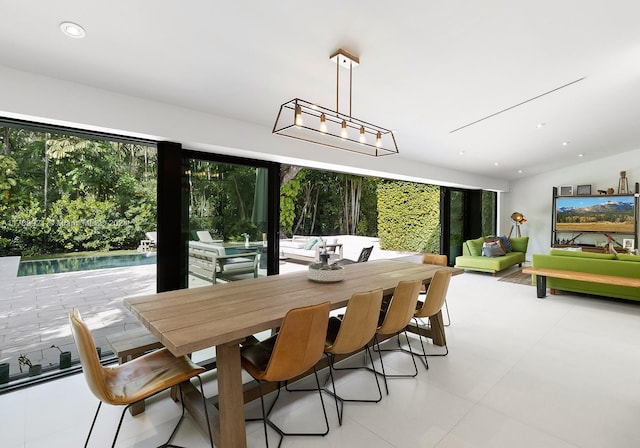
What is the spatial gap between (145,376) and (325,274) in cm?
150

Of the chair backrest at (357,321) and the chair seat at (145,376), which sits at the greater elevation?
the chair backrest at (357,321)

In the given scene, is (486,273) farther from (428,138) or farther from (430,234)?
(428,138)

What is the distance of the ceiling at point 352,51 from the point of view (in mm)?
2146

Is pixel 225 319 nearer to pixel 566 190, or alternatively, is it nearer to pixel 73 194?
pixel 73 194

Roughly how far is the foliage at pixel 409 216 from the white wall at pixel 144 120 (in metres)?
4.54

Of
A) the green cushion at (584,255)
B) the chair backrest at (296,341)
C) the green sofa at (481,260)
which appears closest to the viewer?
the chair backrest at (296,341)

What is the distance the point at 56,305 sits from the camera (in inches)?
140

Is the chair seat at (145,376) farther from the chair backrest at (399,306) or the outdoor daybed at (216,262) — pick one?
the outdoor daybed at (216,262)

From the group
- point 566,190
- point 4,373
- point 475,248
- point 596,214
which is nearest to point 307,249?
point 475,248

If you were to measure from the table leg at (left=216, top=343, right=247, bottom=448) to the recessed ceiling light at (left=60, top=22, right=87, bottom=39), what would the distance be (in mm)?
2182

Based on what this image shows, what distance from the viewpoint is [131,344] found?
232 cm

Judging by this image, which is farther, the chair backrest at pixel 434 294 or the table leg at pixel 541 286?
the table leg at pixel 541 286

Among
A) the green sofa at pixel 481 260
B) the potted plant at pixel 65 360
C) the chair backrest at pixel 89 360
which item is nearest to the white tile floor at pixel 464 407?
the potted plant at pixel 65 360

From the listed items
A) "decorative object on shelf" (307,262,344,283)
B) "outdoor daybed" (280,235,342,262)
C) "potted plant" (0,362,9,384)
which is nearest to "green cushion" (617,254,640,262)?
"decorative object on shelf" (307,262,344,283)
